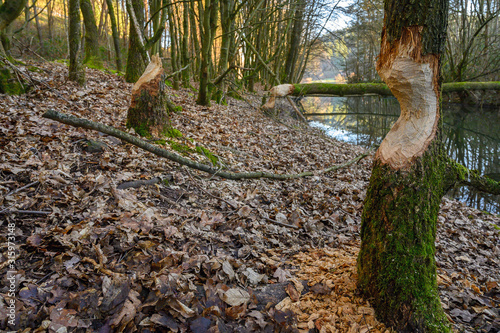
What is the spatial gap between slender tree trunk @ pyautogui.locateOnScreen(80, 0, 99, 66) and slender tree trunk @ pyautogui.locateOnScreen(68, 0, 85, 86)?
3132mm

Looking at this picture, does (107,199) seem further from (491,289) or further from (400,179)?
(491,289)

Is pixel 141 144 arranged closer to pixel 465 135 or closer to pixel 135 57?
pixel 135 57

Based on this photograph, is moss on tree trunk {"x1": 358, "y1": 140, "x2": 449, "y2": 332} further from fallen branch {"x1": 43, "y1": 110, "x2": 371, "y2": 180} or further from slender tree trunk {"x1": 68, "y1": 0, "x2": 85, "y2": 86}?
slender tree trunk {"x1": 68, "y1": 0, "x2": 85, "y2": 86}

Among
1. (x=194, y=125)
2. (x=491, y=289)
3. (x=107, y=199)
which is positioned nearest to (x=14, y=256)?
(x=107, y=199)

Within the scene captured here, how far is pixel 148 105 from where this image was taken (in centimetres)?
460

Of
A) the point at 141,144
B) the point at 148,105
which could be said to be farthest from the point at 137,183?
the point at 148,105

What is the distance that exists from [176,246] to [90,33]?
9.67m

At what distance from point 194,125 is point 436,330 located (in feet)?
18.5

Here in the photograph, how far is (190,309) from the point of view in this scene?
182cm

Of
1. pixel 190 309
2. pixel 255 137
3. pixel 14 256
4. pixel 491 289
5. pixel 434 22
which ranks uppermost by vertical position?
pixel 434 22

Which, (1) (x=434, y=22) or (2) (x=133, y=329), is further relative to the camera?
(1) (x=434, y=22)

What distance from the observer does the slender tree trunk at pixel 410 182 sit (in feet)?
6.25

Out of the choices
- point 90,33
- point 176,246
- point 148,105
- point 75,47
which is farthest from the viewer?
point 90,33

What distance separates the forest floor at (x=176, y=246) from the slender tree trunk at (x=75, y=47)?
54.2 inches
